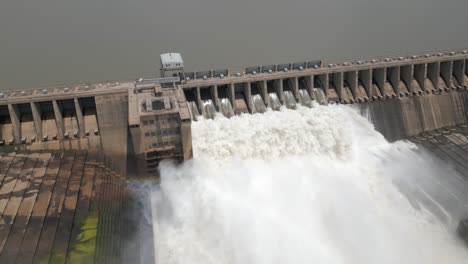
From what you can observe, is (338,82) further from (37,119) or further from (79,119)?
(37,119)

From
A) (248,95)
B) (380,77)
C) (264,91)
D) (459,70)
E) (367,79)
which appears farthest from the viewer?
(459,70)

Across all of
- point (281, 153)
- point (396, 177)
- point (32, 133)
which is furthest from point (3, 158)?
point (396, 177)

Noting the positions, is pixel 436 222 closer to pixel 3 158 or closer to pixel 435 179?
pixel 435 179

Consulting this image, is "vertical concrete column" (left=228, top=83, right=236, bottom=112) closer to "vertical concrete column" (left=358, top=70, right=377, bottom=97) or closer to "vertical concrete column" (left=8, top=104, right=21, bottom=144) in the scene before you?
"vertical concrete column" (left=358, top=70, right=377, bottom=97)

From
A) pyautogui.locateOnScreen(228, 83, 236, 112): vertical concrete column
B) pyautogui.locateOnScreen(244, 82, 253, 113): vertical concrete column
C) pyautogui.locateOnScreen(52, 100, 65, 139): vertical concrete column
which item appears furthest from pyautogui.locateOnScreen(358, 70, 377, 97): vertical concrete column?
pyautogui.locateOnScreen(52, 100, 65, 139): vertical concrete column

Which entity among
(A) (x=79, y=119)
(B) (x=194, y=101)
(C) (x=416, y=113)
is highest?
(B) (x=194, y=101)

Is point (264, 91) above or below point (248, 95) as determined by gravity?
above

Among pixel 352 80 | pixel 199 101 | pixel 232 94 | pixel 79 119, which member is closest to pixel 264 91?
pixel 232 94

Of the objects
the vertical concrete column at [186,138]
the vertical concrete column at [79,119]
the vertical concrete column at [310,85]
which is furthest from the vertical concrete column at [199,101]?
the vertical concrete column at [310,85]
